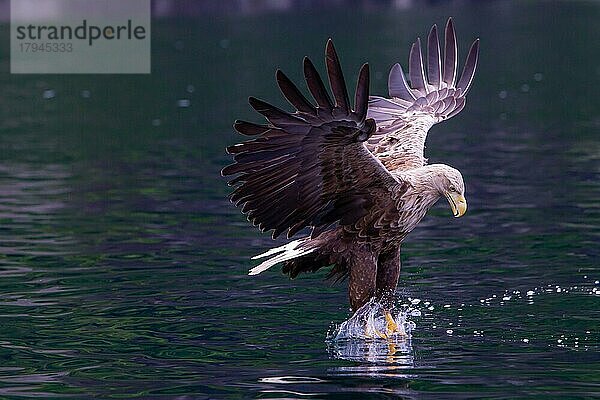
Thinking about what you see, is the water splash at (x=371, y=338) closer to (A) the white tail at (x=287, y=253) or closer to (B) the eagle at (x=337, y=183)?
(B) the eagle at (x=337, y=183)

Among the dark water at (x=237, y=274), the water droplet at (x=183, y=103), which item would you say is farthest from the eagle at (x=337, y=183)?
the water droplet at (x=183, y=103)

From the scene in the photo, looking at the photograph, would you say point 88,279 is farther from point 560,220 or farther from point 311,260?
Answer: point 560,220

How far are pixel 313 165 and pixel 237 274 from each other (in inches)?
107

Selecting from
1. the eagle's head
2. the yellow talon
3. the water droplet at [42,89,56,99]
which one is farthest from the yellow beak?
the water droplet at [42,89,56,99]

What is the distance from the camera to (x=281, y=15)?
60656mm

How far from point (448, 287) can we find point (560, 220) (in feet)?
9.88

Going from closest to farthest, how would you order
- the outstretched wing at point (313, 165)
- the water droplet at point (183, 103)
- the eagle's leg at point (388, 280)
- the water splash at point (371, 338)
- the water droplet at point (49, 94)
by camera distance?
the outstretched wing at point (313, 165)
the water splash at point (371, 338)
the eagle's leg at point (388, 280)
the water droplet at point (183, 103)
the water droplet at point (49, 94)

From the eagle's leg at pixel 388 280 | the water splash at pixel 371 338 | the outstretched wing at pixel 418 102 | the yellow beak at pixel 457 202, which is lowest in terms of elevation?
the water splash at pixel 371 338

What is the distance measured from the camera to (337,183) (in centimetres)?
878

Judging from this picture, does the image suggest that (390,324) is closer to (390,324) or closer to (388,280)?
(390,324)

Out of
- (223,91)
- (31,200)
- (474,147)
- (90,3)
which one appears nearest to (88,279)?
(31,200)

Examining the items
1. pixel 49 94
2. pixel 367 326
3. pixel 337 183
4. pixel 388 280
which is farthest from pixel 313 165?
pixel 49 94

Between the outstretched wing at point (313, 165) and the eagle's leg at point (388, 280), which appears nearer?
the outstretched wing at point (313, 165)

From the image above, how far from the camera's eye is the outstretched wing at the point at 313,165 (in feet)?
26.7
